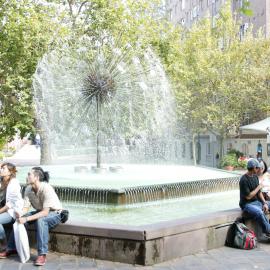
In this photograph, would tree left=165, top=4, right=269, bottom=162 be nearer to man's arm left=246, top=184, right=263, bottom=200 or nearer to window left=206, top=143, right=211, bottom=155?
window left=206, top=143, right=211, bottom=155

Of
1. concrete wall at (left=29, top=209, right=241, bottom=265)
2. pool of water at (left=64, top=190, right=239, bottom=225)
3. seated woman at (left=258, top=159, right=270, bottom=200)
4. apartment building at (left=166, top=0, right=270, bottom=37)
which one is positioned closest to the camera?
concrete wall at (left=29, top=209, right=241, bottom=265)

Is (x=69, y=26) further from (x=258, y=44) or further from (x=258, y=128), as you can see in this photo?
(x=258, y=44)

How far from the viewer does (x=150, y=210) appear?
1066 cm

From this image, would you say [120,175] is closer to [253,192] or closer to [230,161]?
[253,192]

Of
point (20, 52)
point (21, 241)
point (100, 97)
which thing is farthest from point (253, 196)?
point (20, 52)

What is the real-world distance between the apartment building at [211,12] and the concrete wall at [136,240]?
90.5ft

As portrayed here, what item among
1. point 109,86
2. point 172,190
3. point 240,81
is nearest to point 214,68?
point 240,81

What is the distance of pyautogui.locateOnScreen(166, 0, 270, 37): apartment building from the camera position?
44812 mm

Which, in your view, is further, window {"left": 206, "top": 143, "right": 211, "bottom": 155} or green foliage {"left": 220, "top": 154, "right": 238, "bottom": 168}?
window {"left": 206, "top": 143, "right": 211, "bottom": 155}

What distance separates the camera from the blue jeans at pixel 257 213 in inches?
314

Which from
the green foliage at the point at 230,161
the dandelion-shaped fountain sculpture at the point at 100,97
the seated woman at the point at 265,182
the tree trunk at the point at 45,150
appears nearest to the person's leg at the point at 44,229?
the seated woman at the point at 265,182

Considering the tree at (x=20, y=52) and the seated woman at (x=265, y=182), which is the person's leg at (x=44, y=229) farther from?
the tree at (x=20, y=52)

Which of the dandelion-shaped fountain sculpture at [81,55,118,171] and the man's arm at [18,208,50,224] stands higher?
the dandelion-shaped fountain sculpture at [81,55,118,171]

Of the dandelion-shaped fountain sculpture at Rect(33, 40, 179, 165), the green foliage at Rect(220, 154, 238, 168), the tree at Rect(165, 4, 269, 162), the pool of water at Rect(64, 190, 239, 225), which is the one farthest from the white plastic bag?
the tree at Rect(165, 4, 269, 162)
